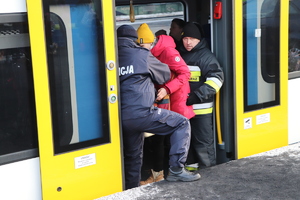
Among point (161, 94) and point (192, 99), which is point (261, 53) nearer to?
point (192, 99)

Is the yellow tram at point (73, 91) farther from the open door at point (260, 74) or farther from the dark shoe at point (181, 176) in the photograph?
the dark shoe at point (181, 176)

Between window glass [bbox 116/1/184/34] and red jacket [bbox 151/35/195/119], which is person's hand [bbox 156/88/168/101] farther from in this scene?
window glass [bbox 116/1/184/34]

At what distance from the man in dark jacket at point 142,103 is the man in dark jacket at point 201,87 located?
22.0 inches

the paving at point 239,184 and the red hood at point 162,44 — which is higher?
the red hood at point 162,44

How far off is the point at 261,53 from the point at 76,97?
2.06 meters

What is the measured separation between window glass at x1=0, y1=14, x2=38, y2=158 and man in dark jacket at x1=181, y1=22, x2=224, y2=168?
1660 mm

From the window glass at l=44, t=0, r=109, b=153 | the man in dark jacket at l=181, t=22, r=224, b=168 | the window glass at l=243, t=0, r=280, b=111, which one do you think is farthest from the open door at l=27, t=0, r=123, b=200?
the window glass at l=243, t=0, r=280, b=111

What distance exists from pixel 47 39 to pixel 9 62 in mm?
304

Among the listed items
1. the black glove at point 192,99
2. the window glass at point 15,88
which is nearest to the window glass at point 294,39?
the black glove at point 192,99

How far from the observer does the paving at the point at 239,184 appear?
3.69 m

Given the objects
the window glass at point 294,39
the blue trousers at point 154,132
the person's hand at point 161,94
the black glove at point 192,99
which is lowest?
the blue trousers at point 154,132

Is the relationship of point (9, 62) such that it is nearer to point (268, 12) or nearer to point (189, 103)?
point (189, 103)

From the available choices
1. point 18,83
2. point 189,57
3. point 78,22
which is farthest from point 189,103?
point 18,83

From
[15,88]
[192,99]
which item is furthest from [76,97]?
[192,99]
